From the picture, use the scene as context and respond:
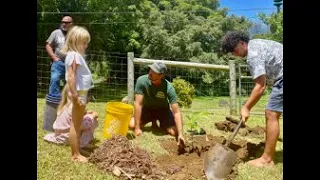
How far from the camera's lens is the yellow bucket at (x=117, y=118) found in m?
4.65

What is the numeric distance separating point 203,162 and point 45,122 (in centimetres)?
217

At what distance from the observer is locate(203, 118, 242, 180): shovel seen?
3643 millimetres

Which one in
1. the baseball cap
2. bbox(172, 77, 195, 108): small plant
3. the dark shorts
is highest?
the baseball cap

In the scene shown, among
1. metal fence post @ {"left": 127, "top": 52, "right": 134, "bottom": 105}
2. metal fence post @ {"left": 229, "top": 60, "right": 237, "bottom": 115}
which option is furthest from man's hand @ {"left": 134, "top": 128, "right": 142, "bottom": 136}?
metal fence post @ {"left": 229, "top": 60, "right": 237, "bottom": 115}

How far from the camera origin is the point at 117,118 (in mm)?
4648

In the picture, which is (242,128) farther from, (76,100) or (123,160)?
(76,100)

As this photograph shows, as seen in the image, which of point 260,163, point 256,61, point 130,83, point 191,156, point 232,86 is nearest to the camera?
point 256,61

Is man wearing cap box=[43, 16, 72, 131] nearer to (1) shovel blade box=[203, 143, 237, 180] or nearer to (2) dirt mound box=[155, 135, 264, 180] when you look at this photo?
(2) dirt mound box=[155, 135, 264, 180]

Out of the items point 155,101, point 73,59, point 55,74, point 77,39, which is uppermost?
point 77,39

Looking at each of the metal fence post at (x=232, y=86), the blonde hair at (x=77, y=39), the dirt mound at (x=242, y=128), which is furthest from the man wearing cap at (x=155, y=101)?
the metal fence post at (x=232, y=86)

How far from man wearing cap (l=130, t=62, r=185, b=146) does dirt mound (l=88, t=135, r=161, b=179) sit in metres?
1.21

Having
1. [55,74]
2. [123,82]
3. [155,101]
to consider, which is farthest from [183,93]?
[55,74]

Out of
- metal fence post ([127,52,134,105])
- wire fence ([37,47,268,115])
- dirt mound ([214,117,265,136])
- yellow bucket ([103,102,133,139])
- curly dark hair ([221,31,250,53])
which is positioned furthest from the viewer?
wire fence ([37,47,268,115])

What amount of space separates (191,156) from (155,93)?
134 cm
